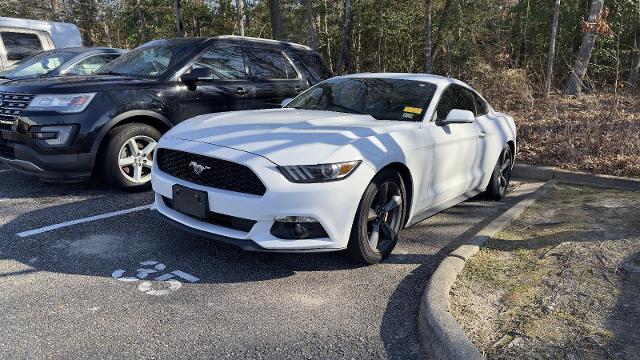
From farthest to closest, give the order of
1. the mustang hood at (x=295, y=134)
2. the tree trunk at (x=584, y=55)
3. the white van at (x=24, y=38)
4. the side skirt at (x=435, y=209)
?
the tree trunk at (x=584, y=55)
the white van at (x=24, y=38)
the side skirt at (x=435, y=209)
the mustang hood at (x=295, y=134)

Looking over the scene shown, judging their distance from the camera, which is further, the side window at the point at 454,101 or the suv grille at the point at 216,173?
the side window at the point at 454,101

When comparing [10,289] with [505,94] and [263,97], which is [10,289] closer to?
[263,97]

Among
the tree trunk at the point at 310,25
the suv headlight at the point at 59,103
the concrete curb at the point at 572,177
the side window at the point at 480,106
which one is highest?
the tree trunk at the point at 310,25

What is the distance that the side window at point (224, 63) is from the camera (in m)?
6.21

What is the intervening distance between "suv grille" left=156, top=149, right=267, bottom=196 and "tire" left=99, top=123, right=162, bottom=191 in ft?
5.74

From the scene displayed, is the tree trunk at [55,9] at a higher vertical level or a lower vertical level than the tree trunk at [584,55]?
higher

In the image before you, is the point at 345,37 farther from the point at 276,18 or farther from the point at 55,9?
the point at 55,9

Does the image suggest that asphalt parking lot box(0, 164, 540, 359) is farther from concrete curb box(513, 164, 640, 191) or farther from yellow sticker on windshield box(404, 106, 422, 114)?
concrete curb box(513, 164, 640, 191)

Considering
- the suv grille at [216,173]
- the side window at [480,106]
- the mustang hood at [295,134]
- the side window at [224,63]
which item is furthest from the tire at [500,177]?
the suv grille at [216,173]

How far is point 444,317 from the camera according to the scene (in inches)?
114

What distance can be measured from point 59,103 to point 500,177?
200 inches

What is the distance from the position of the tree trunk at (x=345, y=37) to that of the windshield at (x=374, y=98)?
9.59m

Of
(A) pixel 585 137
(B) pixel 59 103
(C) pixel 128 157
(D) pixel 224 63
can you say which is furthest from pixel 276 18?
(B) pixel 59 103

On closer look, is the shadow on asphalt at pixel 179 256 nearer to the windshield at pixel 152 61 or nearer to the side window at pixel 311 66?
the windshield at pixel 152 61
